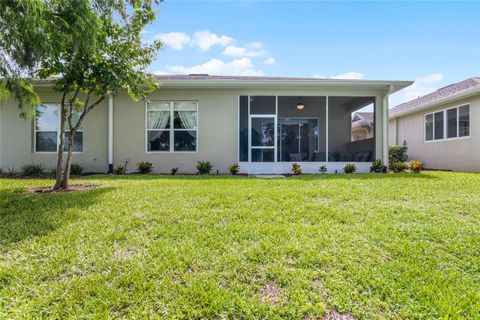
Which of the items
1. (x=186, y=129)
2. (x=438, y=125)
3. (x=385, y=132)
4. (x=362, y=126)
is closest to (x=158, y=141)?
(x=186, y=129)

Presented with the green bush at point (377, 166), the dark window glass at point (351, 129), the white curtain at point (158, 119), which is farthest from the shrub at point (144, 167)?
the green bush at point (377, 166)

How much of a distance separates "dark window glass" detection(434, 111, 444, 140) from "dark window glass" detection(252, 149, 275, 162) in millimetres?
8641

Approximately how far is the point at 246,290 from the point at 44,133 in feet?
37.7

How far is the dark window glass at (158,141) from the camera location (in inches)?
415

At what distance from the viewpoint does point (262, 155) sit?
10672 millimetres

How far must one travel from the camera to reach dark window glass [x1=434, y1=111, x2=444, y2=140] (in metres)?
12.7

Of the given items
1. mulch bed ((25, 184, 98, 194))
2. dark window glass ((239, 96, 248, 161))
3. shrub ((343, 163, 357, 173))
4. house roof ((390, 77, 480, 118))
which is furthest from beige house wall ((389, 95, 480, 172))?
mulch bed ((25, 184, 98, 194))

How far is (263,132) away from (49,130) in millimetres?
8515

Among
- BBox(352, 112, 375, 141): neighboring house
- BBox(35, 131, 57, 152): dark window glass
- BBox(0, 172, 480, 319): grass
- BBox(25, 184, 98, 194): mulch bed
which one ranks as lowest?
BBox(0, 172, 480, 319): grass

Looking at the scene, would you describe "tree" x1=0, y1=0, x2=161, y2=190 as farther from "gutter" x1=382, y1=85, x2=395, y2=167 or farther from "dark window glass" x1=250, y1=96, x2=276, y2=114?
"gutter" x1=382, y1=85, x2=395, y2=167

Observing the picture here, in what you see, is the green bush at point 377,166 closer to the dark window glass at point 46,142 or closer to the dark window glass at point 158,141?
the dark window glass at point 158,141

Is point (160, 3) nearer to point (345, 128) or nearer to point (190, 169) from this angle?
point (190, 169)

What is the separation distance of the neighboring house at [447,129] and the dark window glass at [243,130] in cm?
901

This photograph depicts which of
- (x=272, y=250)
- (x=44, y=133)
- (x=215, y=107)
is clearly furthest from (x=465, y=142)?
(x=44, y=133)
